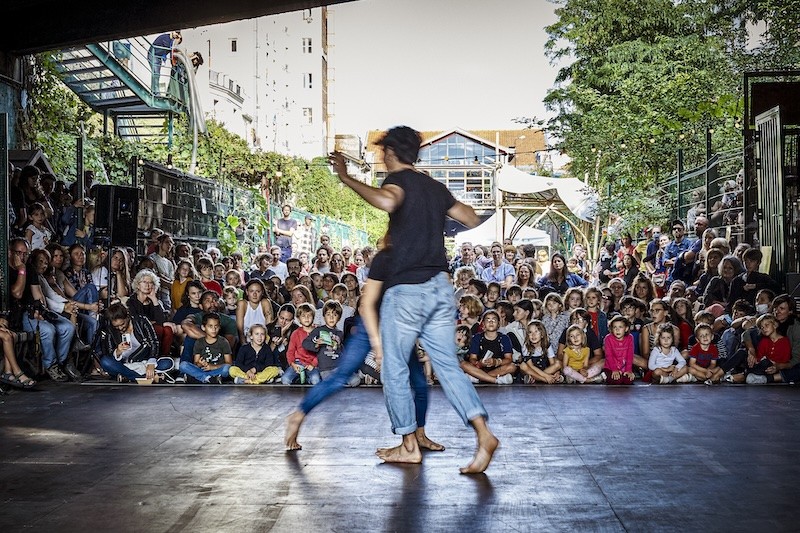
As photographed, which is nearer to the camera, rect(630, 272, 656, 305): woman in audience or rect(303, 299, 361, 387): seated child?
rect(303, 299, 361, 387): seated child

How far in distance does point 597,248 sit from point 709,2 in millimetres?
6878

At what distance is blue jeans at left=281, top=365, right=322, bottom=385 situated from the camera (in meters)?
9.85

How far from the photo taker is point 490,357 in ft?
32.5

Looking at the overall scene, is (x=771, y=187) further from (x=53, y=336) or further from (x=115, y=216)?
(x=53, y=336)

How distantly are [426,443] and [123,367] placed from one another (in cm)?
502

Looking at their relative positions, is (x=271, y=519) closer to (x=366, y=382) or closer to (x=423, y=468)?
(x=423, y=468)

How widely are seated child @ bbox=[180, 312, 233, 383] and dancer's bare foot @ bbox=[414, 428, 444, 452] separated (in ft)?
13.8

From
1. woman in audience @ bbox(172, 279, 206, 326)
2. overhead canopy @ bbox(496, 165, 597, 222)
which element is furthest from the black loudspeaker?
overhead canopy @ bbox(496, 165, 597, 222)

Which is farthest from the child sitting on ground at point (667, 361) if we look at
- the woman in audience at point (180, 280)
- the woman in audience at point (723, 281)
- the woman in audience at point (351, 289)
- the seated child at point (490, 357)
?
the woman in audience at point (180, 280)

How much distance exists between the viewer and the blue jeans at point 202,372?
9938 millimetres

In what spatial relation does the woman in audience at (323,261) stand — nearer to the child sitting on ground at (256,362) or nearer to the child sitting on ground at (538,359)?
the child sitting on ground at (256,362)

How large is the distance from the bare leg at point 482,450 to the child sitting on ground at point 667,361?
4.90 meters

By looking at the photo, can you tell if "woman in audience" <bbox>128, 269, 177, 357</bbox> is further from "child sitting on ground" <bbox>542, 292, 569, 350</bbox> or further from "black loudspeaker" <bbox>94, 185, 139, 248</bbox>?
"child sitting on ground" <bbox>542, 292, 569, 350</bbox>

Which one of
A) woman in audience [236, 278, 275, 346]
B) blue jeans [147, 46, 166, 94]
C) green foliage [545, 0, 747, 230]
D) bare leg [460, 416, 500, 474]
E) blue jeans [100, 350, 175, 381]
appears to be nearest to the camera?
bare leg [460, 416, 500, 474]
